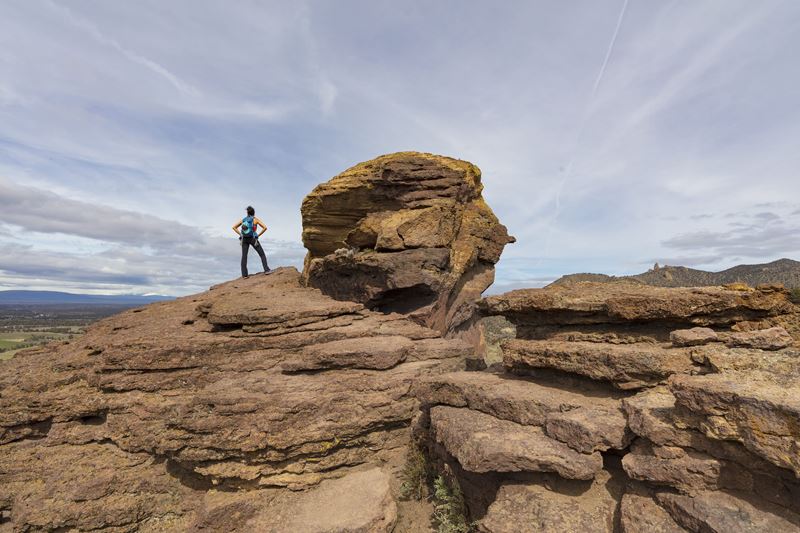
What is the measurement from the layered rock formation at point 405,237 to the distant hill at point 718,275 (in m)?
20.3

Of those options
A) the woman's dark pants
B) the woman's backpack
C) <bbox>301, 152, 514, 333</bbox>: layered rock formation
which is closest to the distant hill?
<bbox>301, 152, 514, 333</bbox>: layered rock formation

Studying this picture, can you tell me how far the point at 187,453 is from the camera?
1074 cm

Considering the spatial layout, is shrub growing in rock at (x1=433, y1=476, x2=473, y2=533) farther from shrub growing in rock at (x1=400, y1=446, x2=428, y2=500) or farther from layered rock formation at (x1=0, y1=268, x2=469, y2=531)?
layered rock formation at (x1=0, y1=268, x2=469, y2=531)

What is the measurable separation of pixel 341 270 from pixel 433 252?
15.1 ft

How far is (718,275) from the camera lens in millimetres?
49812

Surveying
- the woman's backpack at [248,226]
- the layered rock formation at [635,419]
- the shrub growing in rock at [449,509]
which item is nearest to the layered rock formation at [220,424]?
the shrub growing in rock at [449,509]

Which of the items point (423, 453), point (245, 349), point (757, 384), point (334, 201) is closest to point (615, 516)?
point (757, 384)

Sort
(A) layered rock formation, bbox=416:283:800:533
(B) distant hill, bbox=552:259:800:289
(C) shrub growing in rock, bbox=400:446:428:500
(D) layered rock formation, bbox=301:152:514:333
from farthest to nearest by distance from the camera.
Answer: (B) distant hill, bbox=552:259:800:289, (D) layered rock formation, bbox=301:152:514:333, (C) shrub growing in rock, bbox=400:446:428:500, (A) layered rock formation, bbox=416:283:800:533

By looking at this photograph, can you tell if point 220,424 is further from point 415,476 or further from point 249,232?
point 249,232

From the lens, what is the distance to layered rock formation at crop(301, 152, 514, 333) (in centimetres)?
1731

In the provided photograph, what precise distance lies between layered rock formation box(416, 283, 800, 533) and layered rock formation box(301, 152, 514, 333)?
624 centimetres

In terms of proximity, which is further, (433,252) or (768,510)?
(433,252)

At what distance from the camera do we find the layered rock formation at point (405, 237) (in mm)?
17312

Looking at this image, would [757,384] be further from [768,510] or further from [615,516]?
[615,516]
